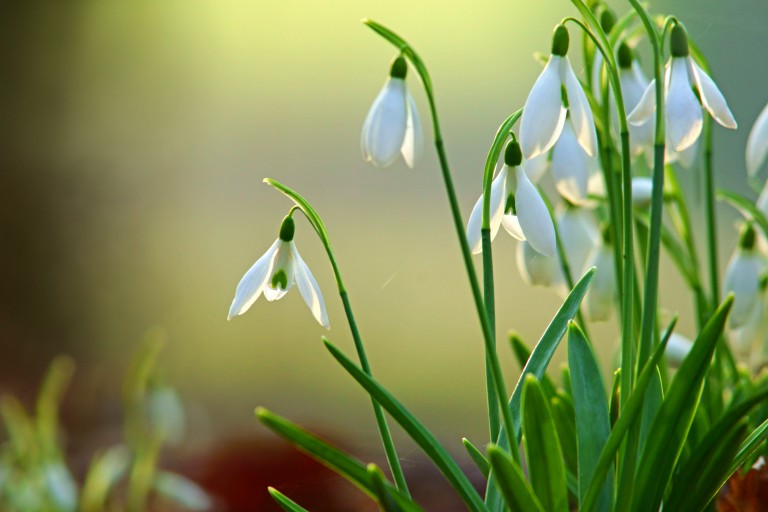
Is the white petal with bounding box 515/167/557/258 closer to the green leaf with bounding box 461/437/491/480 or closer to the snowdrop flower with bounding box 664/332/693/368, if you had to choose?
the green leaf with bounding box 461/437/491/480

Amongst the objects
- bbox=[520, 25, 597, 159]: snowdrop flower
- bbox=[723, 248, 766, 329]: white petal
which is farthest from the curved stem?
bbox=[723, 248, 766, 329]: white petal

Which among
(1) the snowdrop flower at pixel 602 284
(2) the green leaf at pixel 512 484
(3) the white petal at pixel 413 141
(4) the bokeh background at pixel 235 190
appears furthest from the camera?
(4) the bokeh background at pixel 235 190

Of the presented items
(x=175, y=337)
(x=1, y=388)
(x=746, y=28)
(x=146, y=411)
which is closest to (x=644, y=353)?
(x=746, y=28)

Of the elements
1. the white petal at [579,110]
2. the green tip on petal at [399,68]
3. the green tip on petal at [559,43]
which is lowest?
the green tip on petal at [399,68]

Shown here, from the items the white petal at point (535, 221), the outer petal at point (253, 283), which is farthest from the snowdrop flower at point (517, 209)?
the outer petal at point (253, 283)

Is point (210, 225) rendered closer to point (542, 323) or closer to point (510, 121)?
point (542, 323)

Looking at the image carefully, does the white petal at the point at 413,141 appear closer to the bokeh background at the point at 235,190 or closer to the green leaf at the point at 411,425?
the green leaf at the point at 411,425
